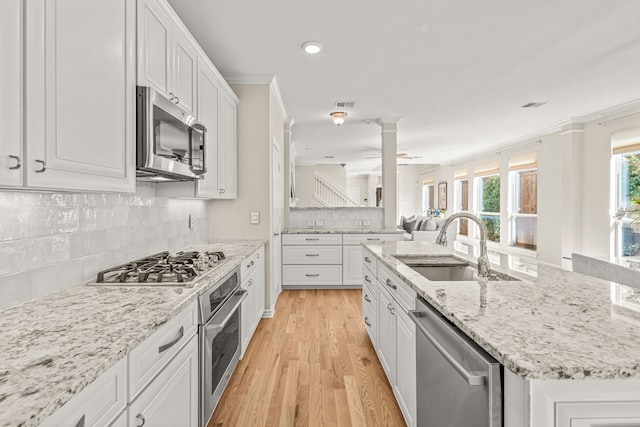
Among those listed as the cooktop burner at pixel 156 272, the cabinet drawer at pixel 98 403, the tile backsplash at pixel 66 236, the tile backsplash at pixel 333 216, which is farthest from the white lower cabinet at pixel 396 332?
the tile backsplash at pixel 333 216

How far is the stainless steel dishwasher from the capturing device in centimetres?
89

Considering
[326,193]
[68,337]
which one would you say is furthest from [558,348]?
[326,193]

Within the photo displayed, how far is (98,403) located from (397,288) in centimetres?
140

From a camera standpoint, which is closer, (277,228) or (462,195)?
(277,228)

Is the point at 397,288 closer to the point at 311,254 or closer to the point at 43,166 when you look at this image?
the point at 43,166

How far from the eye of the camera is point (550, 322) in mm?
1006

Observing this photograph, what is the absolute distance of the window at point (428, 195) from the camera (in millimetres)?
11827

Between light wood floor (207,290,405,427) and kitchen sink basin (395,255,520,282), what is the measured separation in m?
0.79

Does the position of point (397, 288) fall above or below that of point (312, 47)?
below

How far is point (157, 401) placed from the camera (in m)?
1.14

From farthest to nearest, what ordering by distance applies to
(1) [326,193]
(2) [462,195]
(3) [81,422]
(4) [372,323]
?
(2) [462,195] → (1) [326,193] → (4) [372,323] → (3) [81,422]

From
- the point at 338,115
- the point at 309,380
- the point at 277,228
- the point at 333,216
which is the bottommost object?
the point at 309,380

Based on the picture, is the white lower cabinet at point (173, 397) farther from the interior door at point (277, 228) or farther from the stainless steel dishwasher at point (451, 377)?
the interior door at point (277, 228)

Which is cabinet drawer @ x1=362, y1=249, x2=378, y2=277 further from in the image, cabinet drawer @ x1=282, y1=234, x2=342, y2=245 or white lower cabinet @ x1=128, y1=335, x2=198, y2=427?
cabinet drawer @ x1=282, y1=234, x2=342, y2=245
